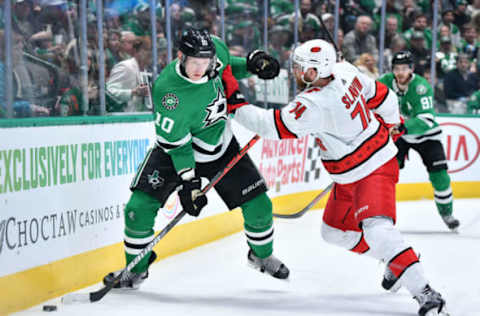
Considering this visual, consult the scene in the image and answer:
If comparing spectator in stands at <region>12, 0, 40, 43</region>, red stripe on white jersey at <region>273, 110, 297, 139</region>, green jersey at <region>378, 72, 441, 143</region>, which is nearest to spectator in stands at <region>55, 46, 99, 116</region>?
spectator in stands at <region>12, 0, 40, 43</region>

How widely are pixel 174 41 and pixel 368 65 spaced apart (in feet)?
8.84

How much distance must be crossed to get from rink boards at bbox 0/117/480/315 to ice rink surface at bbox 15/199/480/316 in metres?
0.11

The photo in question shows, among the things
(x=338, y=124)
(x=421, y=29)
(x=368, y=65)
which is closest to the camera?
(x=338, y=124)

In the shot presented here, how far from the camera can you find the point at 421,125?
5.05m

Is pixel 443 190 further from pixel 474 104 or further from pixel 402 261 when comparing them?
pixel 402 261

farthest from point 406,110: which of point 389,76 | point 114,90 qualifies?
point 114,90

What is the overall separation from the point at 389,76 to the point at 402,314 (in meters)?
2.59

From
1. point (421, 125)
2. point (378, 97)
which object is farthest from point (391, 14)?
point (378, 97)

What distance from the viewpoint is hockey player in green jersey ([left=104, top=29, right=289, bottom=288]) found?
10.6ft

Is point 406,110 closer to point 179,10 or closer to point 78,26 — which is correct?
point 179,10

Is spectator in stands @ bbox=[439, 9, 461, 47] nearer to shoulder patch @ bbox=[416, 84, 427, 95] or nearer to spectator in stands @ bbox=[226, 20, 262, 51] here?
spectator in stands @ bbox=[226, 20, 262, 51]

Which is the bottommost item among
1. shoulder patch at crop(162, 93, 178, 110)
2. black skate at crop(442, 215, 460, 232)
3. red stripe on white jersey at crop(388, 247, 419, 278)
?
black skate at crop(442, 215, 460, 232)

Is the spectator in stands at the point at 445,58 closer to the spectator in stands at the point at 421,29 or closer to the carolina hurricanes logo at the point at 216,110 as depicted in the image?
the spectator in stands at the point at 421,29

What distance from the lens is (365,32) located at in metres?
7.37
